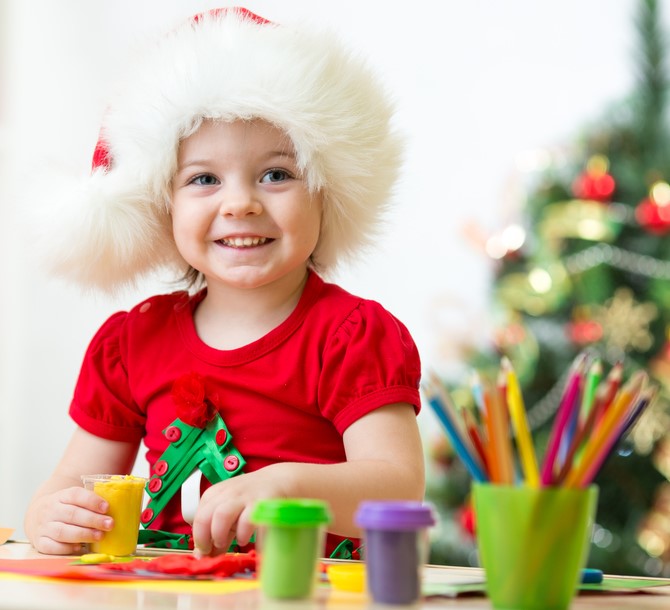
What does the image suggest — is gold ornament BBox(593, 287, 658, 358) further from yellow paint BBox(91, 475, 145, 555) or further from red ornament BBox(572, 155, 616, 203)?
yellow paint BBox(91, 475, 145, 555)

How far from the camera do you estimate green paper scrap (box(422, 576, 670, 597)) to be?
0.65 metres

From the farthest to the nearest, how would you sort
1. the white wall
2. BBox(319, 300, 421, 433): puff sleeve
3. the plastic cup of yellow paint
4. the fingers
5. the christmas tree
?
the white wall → the christmas tree → BBox(319, 300, 421, 433): puff sleeve → the plastic cup of yellow paint → the fingers

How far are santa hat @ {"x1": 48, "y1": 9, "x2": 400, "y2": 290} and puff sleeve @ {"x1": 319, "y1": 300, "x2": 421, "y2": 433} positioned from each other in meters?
0.14

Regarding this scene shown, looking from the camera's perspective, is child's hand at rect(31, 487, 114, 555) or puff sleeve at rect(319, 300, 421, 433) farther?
puff sleeve at rect(319, 300, 421, 433)

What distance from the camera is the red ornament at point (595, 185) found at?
79.3 inches

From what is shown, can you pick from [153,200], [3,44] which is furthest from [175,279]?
[3,44]

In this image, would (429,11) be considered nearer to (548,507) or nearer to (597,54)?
(597,54)

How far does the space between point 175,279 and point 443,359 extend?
1.11 m

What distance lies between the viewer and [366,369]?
1.00 metres

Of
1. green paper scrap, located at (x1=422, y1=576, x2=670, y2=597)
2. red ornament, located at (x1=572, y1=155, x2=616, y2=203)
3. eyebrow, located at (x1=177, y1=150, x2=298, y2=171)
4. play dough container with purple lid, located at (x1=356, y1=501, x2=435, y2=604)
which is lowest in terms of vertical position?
green paper scrap, located at (x1=422, y1=576, x2=670, y2=597)

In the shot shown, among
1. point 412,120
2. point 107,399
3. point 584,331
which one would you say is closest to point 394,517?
point 107,399

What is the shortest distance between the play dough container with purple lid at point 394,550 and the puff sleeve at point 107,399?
0.58 meters

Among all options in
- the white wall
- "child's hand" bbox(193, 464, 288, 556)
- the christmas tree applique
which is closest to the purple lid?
"child's hand" bbox(193, 464, 288, 556)

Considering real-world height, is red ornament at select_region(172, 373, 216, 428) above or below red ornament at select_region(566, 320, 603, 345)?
below
